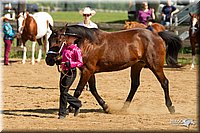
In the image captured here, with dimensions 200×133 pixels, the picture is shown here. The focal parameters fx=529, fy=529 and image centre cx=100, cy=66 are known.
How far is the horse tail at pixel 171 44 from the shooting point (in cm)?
965

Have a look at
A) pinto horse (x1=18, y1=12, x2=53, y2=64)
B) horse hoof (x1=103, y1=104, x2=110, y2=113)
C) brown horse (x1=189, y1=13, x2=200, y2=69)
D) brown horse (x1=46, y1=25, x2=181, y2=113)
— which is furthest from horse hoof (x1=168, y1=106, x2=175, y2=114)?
pinto horse (x1=18, y1=12, x2=53, y2=64)

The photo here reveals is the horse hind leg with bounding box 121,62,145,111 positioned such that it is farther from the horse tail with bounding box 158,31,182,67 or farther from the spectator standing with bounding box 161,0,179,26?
the spectator standing with bounding box 161,0,179,26

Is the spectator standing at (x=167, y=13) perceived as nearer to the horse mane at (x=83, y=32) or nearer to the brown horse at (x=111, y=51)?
the brown horse at (x=111, y=51)

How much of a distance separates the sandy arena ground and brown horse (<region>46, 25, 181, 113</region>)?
0.49 metres

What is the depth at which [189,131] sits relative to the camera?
23.7 feet

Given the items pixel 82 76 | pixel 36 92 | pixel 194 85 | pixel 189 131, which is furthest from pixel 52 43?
pixel 194 85

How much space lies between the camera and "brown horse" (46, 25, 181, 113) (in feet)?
27.7

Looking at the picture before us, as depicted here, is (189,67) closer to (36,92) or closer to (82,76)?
(36,92)

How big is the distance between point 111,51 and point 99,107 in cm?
135

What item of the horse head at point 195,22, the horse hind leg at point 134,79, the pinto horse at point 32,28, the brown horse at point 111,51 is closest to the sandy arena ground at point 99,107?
the horse hind leg at point 134,79

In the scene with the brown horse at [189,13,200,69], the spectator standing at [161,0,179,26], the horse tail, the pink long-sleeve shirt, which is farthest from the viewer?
the spectator standing at [161,0,179,26]

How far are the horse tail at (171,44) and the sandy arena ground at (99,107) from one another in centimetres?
88

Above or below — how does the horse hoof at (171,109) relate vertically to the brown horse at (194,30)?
below

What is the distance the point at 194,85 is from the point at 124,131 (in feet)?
19.9
